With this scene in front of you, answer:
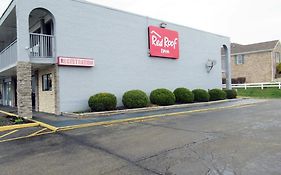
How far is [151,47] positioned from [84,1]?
19.5 feet

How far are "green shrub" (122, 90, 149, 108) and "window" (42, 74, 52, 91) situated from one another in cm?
476

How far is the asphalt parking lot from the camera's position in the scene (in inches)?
180

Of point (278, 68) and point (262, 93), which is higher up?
point (278, 68)

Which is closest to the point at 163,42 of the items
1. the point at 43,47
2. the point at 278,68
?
the point at 43,47

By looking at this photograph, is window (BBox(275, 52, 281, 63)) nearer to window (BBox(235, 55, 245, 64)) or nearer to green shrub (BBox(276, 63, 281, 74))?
green shrub (BBox(276, 63, 281, 74))

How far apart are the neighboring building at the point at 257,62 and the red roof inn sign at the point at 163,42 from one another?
71.9 feet

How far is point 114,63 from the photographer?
15906mm

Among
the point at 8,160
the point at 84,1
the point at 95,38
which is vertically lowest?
the point at 8,160

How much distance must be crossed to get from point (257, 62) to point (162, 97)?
26.1 m

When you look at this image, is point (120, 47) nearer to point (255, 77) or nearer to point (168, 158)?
point (168, 158)

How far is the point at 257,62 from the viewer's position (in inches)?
1420

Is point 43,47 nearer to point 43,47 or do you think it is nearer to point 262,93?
point 43,47

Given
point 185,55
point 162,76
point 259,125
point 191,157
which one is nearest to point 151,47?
point 162,76

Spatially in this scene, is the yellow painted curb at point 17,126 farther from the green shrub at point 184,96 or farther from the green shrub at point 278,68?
the green shrub at point 278,68
